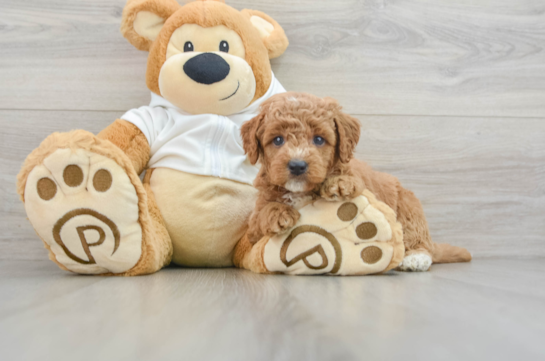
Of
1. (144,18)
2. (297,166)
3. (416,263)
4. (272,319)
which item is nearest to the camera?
(272,319)

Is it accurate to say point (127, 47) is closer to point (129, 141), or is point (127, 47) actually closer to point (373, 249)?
point (129, 141)

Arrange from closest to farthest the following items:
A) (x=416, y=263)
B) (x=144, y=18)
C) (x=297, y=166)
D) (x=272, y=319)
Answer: (x=272, y=319) → (x=297, y=166) → (x=416, y=263) → (x=144, y=18)

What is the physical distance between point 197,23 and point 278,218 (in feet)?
1.94

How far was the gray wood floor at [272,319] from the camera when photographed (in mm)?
416

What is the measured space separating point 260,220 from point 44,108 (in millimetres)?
876

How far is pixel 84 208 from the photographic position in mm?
859

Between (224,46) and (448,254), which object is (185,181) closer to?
(224,46)

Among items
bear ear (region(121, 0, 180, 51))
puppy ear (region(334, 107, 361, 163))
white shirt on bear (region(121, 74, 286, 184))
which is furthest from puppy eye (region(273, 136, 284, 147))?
bear ear (region(121, 0, 180, 51))

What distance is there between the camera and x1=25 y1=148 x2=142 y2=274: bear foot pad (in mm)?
854

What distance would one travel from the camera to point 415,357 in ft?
1.31

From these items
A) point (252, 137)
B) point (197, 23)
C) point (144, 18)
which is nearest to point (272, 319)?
point (252, 137)

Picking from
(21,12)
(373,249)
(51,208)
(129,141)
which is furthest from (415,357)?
(21,12)

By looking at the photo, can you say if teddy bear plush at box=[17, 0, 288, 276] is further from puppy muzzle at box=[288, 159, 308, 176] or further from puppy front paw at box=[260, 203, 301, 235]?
puppy muzzle at box=[288, 159, 308, 176]

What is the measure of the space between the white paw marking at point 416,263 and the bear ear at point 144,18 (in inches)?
36.6
